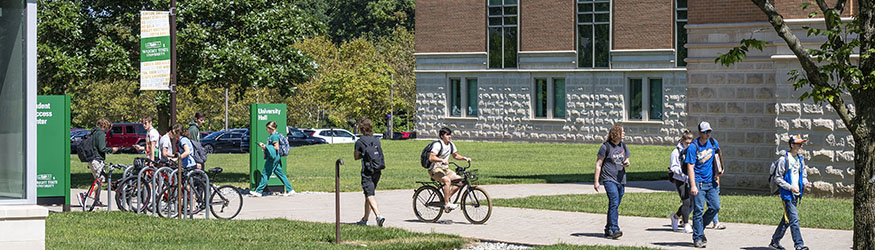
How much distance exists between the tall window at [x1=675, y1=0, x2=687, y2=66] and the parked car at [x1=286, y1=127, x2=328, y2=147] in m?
18.9

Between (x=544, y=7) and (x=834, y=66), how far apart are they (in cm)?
4095

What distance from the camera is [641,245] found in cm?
1410

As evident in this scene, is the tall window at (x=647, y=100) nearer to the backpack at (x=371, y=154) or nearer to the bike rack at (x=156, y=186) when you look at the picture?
the bike rack at (x=156, y=186)

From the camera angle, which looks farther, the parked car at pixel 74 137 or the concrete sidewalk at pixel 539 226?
the parked car at pixel 74 137

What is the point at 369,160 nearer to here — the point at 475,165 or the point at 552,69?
the point at 475,165

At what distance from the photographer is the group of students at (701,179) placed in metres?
13.3

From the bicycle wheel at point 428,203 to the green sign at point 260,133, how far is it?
21.7 ft

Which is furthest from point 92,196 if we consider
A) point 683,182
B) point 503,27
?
point 503,27

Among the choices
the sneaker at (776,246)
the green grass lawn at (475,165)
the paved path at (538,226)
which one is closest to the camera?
the sneaker at (776,246)

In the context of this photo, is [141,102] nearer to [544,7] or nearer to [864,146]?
[544,7]

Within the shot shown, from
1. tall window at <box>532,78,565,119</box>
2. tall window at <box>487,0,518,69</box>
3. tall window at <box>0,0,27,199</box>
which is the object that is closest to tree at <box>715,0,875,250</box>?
tall window at <box>0,0,27,199</box>

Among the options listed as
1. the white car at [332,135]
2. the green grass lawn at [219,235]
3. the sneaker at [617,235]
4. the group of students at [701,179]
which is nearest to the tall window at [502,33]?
the white car at [332,135]

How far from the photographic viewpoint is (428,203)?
16922 millimetres

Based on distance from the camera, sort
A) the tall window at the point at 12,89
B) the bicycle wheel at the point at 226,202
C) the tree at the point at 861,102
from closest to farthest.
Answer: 1. the tree at the point at 861,102
2. the tall window at the point at 12,89
3. the bicycle wheel at the point at 226,202
